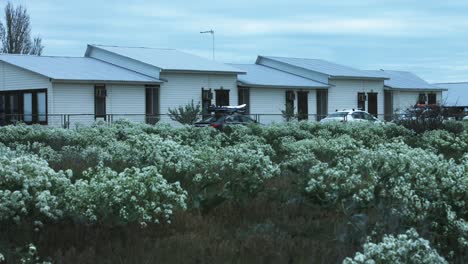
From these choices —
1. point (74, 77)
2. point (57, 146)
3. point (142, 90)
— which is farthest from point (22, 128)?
point (142, 90)

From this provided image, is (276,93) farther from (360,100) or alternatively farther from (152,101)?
(152,101)

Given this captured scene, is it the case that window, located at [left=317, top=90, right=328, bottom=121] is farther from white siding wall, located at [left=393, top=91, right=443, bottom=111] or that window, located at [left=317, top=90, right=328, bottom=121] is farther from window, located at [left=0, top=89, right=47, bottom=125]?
window, located at [left=0, top=89, right=47, bottom=125]

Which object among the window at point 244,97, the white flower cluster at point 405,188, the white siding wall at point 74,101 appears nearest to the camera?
the white flower cluster at point 405,188

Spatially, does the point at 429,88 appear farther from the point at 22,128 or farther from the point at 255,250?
the point at 255,250

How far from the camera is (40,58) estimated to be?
40.7 meters

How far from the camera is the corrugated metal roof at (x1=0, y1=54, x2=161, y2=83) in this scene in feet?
121

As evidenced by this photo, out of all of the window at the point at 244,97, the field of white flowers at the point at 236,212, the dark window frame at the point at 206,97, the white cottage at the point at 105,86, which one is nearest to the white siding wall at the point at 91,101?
the white cottage at the point at 105,86

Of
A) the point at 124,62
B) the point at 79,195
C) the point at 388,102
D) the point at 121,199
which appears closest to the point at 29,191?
the point at 79,195

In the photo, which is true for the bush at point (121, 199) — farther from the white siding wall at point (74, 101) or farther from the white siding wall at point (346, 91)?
the white siding wall at point (346, 91)

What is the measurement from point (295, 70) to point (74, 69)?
681 inches

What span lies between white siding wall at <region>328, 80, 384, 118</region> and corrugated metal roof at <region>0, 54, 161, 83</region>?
14.0 meters

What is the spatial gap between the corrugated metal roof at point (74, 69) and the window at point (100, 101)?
598 mm

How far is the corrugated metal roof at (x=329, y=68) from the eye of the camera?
1961 inches

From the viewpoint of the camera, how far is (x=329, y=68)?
5203 cm
